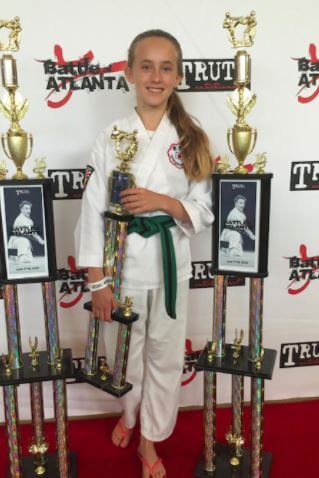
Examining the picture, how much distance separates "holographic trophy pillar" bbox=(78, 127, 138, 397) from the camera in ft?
4.67

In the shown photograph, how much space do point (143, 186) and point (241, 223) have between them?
333 millimetres

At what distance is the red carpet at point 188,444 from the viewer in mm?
1756

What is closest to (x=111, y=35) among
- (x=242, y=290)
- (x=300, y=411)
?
(x=242, y=290)

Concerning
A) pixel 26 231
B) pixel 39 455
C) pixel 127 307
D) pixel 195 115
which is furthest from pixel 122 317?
pixel 195 115

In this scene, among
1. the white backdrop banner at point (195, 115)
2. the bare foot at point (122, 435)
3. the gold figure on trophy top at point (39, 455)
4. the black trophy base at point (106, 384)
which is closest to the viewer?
the black trophy base at point (106, 384)

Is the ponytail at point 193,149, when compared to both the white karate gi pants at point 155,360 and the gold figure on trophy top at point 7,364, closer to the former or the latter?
the white karate gi pants at point 155,360

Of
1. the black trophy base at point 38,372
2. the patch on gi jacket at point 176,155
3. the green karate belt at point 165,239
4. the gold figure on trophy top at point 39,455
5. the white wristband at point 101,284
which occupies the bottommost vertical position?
the gold figure on trophy top at point 39,455

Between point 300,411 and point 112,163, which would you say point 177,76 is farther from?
point 300,411

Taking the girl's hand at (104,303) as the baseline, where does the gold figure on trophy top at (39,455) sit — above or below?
below

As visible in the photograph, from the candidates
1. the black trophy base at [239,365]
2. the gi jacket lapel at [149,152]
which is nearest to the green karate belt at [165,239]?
the gi jacket lapel at [149,152]

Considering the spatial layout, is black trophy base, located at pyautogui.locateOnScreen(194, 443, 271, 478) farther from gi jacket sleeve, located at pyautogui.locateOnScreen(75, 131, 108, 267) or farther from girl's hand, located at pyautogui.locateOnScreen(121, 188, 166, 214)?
girl's hand, located at pyautogui.locateOnScreen(121, 188, 166, 214)

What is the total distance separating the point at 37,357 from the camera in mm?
1559

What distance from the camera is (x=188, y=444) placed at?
190 centimetres

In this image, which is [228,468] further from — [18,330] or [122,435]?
[18,330]
